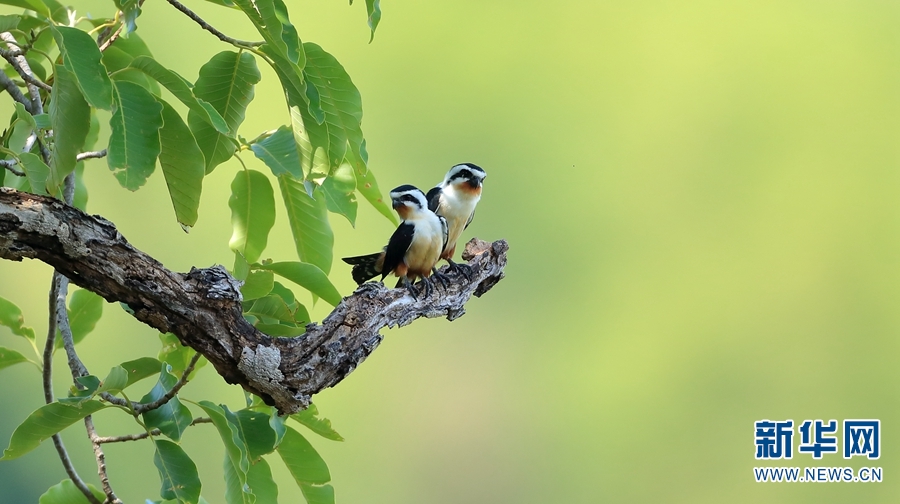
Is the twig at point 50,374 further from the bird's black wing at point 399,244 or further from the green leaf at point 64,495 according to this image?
the bird's black wing at point 399,244

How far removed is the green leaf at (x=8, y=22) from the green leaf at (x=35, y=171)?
28cm

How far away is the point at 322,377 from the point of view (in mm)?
1446

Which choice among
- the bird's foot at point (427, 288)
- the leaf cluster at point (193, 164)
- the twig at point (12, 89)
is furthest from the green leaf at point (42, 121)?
the bird's foot at point (427, 288)

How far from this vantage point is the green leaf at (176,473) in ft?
4.94

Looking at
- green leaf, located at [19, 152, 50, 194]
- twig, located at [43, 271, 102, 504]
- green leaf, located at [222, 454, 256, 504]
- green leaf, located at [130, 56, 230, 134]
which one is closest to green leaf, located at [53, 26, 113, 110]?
green leaf, located at [130, 56, 230, 134]

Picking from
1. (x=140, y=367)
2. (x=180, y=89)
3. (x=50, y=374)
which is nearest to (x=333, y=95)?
(x=180, y=89)

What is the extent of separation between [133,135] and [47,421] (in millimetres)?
573

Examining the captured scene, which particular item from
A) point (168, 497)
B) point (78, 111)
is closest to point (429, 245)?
point (168, 497)

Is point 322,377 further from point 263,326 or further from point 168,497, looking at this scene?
point 168,497

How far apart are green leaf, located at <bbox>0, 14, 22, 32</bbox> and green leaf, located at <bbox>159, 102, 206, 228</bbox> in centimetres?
38

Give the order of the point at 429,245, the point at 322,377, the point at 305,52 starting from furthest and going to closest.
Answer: the point at 429,245, the point at 305,52, the point at 322,377

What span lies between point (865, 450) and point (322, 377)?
4.96 metres

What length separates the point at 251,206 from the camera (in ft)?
6.11

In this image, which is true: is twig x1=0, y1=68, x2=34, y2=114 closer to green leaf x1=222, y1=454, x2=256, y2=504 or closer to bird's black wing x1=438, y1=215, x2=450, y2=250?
green leaf x1=222, y1=454, x2=256, y2=504
